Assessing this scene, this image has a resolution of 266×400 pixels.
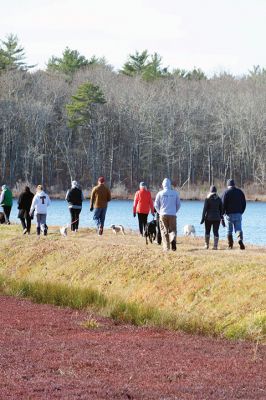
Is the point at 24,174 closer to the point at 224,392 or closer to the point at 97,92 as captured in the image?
the point at 97,92

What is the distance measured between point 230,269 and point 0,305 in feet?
17.9

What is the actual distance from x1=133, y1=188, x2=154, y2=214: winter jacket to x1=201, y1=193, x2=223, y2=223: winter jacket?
3.38 m

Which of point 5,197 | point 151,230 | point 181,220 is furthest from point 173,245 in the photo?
point 181,220

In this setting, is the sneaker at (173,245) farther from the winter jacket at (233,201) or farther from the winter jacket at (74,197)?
the winter jacket at (74,197)

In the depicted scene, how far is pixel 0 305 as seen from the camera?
70.5 feet

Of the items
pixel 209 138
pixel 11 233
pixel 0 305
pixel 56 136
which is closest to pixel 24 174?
pixel 56 136

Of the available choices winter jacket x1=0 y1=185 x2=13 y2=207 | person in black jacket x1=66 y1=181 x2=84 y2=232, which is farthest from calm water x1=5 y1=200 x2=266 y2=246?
person in black jacket x1=66 y1=181 x2=84 y2=232

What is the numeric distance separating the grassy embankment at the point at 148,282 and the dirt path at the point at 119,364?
973 millimetres

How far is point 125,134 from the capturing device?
10362 centimetres

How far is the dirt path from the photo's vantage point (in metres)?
12.5

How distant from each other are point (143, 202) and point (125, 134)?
2951 inches

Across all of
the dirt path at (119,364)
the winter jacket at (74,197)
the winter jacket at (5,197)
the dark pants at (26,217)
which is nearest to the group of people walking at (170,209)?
the dark pants at (26,217)

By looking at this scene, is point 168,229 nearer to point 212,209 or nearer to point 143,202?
point 212,209

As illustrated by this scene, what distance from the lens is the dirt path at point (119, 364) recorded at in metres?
12.5
